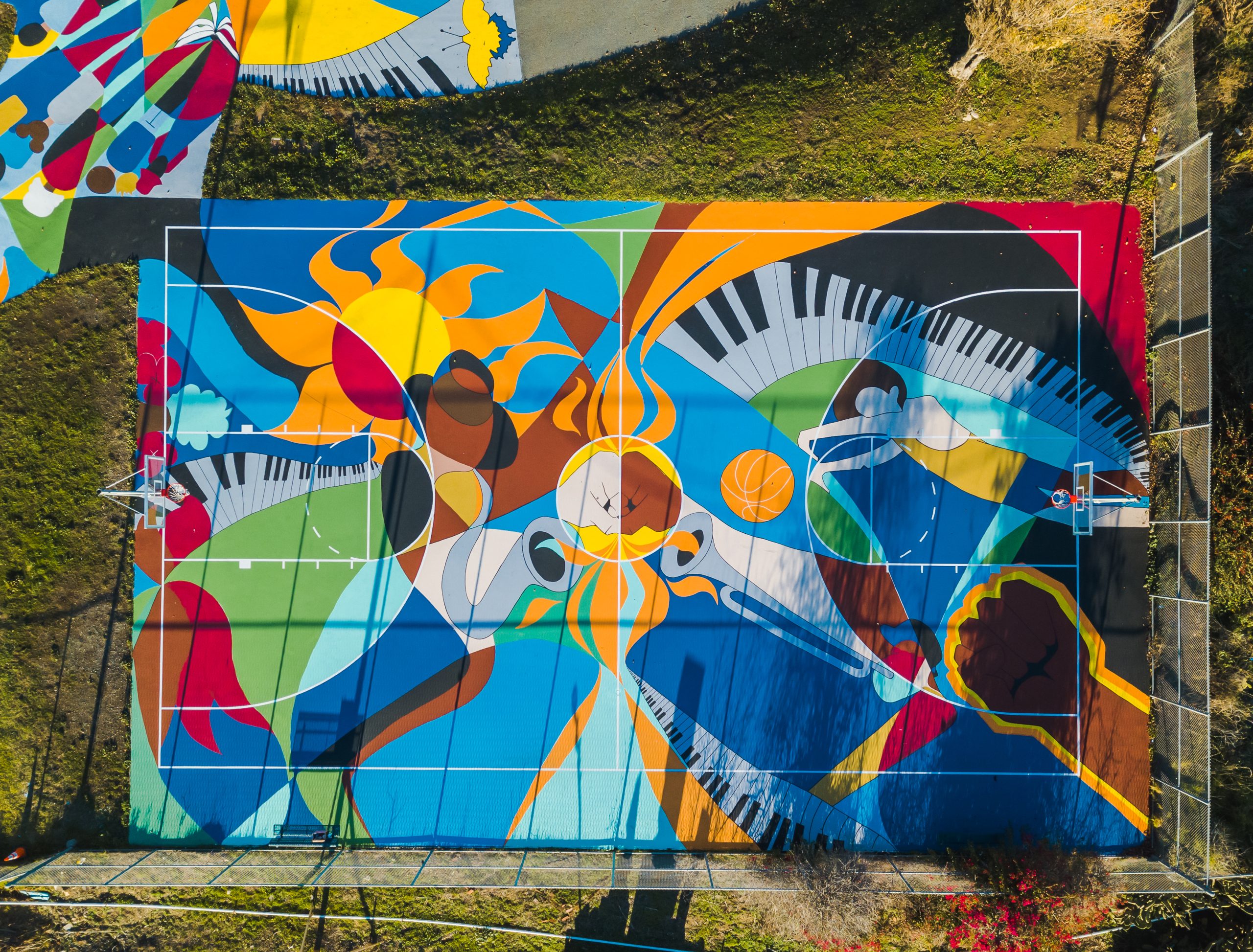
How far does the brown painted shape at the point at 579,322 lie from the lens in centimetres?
996

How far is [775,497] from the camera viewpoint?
9.95 m

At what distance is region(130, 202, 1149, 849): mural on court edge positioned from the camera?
32.3 ft

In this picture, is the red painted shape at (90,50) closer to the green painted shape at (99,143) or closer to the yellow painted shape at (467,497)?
the green painted shape at (99,143)

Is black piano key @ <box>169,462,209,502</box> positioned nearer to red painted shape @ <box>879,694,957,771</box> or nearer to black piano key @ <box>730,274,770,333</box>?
black piano key @ <box>730,274,770,333</box>

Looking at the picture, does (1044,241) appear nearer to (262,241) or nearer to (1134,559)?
(1134,559)

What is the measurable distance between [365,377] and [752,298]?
6.39 meters

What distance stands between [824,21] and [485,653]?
11499mm

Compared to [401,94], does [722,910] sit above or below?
below

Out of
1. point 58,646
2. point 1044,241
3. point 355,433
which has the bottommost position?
point 58,646

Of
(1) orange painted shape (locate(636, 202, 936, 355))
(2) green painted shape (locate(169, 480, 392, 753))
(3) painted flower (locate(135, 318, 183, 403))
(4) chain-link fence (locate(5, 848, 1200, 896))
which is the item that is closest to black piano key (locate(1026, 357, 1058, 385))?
(1) orange painted shape (locate(636, 202, 936, 355))

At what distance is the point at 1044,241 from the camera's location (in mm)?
10008

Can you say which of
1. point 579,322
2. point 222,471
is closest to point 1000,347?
point 579,322

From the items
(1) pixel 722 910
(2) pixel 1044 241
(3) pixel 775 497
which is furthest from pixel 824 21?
(1) pixel 722 910

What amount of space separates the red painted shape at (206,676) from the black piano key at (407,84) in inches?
339
